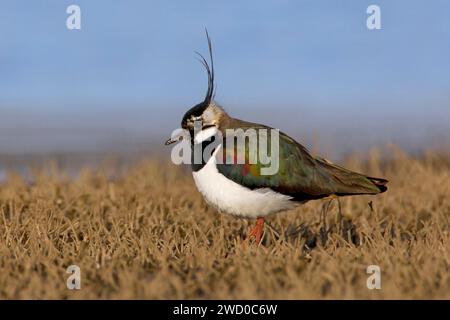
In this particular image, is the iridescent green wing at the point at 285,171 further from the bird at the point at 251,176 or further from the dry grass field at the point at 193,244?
the dry grass field at the point at 193,244

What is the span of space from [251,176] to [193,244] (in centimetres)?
68

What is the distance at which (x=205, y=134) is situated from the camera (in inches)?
244

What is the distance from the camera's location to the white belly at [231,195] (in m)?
5.86

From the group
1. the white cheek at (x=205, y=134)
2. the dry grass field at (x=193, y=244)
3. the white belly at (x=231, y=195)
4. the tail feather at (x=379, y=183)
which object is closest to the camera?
the dry grass field at (x=193, y=244)

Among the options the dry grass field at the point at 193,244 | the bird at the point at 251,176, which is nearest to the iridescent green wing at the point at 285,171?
the bird at the point at 251,176

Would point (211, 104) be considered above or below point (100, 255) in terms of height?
above

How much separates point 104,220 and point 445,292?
3687 millimetres

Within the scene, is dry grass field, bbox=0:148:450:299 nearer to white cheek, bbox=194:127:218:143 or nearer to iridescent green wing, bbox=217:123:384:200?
iridescent green wing, bbox=217:123:384:200

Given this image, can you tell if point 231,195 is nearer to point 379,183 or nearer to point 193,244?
point 193,244

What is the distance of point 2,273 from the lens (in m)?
5.09

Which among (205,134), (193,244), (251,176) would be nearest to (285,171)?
(251,176)
